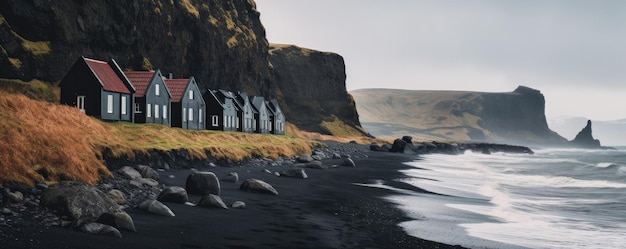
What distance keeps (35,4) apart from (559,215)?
267ft

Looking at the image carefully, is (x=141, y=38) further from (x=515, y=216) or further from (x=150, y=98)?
(x=515, y=216)

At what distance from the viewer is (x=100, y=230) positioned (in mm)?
12703

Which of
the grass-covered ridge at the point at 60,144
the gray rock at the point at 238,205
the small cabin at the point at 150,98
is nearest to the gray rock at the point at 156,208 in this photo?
the gray rock at the point at 238,205

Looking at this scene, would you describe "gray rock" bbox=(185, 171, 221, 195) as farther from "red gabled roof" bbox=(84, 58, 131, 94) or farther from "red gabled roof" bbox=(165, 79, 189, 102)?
"red gabled roof" bbox=(165, 79, 189, 102)

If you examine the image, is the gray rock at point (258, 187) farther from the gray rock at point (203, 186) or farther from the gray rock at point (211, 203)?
the gray rock at point (211, 203)

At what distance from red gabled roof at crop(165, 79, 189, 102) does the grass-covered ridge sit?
960 inches

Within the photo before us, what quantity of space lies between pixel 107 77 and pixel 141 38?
180ft

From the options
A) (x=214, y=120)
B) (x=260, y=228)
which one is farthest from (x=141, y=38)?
(x=260, y=228)

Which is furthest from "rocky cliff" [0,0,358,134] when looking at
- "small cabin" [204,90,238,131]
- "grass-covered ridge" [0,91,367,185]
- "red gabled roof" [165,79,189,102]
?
"grass-covered ridge" [0,91,367,185]

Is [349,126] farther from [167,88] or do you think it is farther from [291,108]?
[167,88]

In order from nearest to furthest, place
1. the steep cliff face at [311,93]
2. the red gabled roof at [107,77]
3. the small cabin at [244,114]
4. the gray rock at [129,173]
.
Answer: the gray rock at [129,173], the red gabled roof at [107,77], the small cabin at [244,114], the steep cliff face at [311,93]

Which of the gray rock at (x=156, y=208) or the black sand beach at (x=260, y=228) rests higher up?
the gray rock at (x=156, y=208)

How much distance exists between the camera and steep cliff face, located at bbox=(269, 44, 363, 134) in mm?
174000

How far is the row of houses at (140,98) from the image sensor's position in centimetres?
4909
